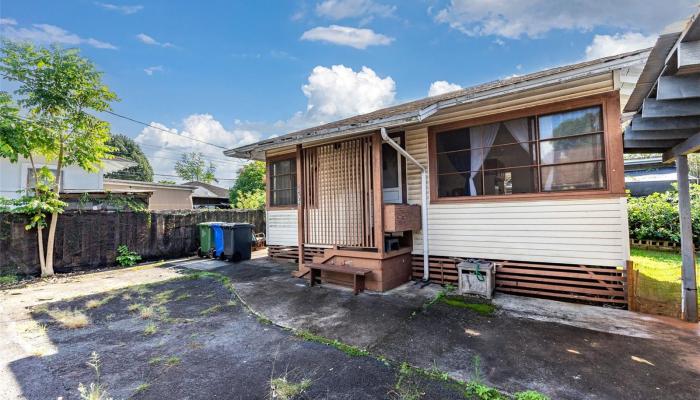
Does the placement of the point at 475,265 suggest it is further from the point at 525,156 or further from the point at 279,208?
the point at 279,208

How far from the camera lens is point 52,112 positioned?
21.0 feet

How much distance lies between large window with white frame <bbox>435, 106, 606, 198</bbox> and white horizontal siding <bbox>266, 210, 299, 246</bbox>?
3.80m

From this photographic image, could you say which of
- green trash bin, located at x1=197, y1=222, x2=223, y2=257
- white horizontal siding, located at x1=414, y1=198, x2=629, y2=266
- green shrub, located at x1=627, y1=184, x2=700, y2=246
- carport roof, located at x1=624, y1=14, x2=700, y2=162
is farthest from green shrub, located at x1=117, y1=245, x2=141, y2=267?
green shrub, located at x1=627, y1=184, x2=700, y2=246

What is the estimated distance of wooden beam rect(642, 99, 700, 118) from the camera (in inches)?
102

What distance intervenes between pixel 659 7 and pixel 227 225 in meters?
8.62

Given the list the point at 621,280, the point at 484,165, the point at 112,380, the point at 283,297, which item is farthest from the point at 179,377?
the point at 621,280

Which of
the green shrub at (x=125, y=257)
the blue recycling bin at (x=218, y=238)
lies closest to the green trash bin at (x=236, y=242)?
the blue recycling bin at (x=218, y=238)

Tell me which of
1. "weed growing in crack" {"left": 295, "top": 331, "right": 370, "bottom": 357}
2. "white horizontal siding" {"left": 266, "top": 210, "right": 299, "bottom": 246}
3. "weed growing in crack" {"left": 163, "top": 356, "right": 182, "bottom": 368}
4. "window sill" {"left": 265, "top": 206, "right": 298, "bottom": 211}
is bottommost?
"weed growing in crack" {"left": 295, "top": 331, "right": 370, "bottom": 357}

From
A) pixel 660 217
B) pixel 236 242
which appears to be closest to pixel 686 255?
pixel 660 217

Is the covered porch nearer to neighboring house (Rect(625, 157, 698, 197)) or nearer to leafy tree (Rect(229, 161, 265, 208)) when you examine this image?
neighboring house (Rect(625, 157, 698, 197))

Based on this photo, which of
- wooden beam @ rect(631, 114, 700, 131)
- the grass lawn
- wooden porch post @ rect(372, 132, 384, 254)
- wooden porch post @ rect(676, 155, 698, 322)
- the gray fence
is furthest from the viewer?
the gray fence

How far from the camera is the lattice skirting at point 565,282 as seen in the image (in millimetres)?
3934

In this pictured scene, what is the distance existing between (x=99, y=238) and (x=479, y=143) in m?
9.23

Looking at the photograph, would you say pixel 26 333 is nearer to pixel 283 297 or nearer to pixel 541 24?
pixel 283 297
